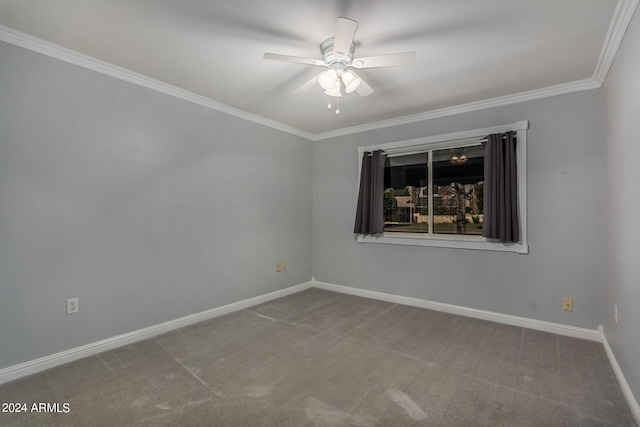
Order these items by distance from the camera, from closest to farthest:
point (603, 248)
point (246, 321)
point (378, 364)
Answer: point (378, 364)
point (603, 248)
point (246, 321)

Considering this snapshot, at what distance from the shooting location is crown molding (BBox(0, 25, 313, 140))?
85.4 inches

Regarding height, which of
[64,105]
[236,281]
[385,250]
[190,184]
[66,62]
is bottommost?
[236,281]

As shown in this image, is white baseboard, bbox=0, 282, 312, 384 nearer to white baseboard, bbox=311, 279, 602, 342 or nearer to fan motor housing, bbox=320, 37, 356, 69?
white baseboard, bbox=311, 279, 602, 342

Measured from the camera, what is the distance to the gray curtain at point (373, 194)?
13.5 ft

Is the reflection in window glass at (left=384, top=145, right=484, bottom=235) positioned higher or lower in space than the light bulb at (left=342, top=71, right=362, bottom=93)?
lower

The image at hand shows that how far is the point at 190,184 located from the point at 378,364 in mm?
2482

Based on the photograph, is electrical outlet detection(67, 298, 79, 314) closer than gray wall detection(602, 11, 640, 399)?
No

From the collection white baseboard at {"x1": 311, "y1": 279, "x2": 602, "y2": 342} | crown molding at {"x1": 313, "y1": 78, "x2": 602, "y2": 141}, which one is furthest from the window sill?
crown molding at {"x1": 313, "y1": 78, "x2": 602, "y2": 141}

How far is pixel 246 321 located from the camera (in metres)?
3.33

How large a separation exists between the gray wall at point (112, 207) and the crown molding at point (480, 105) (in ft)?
4.48

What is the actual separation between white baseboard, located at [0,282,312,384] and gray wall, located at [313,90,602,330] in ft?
6.58

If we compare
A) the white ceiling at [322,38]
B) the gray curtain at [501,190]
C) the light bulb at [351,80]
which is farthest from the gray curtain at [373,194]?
the light bulb at [351,80]

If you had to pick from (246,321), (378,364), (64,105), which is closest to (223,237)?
(246,321)

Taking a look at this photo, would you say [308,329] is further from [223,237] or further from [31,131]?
[31,131]
